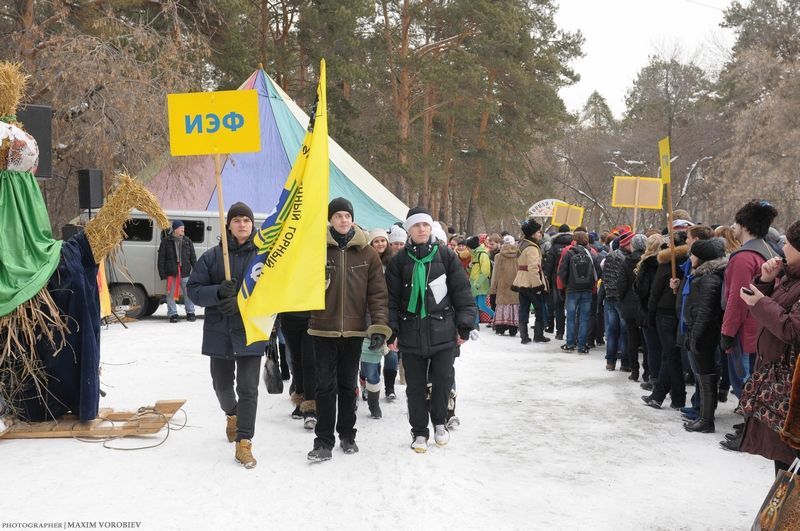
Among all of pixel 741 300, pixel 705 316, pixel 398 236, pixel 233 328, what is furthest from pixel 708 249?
pixel 233 328

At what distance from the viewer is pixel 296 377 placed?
6730 mm

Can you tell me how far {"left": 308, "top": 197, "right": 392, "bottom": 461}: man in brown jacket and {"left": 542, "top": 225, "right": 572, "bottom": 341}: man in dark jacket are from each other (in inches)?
280

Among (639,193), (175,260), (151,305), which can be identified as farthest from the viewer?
(151,305)

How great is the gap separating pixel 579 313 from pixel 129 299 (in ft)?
27.5

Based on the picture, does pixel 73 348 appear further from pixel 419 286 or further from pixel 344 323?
pixel 419 286

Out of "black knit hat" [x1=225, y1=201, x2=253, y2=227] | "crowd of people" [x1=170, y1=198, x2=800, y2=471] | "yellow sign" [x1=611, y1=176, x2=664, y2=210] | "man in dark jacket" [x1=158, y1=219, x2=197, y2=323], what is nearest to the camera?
"crowd of people" [x1=170, y1=198, x2=800, y2=471]

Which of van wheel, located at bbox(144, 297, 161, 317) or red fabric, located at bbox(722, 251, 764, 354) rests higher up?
red fabric, located at bbox(722, 251, 764, 354)

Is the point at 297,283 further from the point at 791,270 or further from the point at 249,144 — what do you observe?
the point at 791,270

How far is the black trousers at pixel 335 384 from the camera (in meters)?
5.44

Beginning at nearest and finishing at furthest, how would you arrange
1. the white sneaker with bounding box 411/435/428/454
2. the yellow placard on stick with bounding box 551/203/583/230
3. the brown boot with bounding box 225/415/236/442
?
1. the white sneaker with bounding box 411/435/428/454
2. the brown boot with bounding box 225/415/236/442
3. the yellow placard on stick with bounding box 551/203/583/230

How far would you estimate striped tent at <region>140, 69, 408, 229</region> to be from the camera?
14.9 metres

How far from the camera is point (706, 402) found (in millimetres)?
6414

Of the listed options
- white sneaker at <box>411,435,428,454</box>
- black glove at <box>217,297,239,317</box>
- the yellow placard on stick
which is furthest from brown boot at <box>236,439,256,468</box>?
the yellow placard on stick

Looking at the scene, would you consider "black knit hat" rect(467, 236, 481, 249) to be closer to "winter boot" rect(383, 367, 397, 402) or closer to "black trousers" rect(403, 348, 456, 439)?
"winter boot" rect(383, 367, 397, 402)
